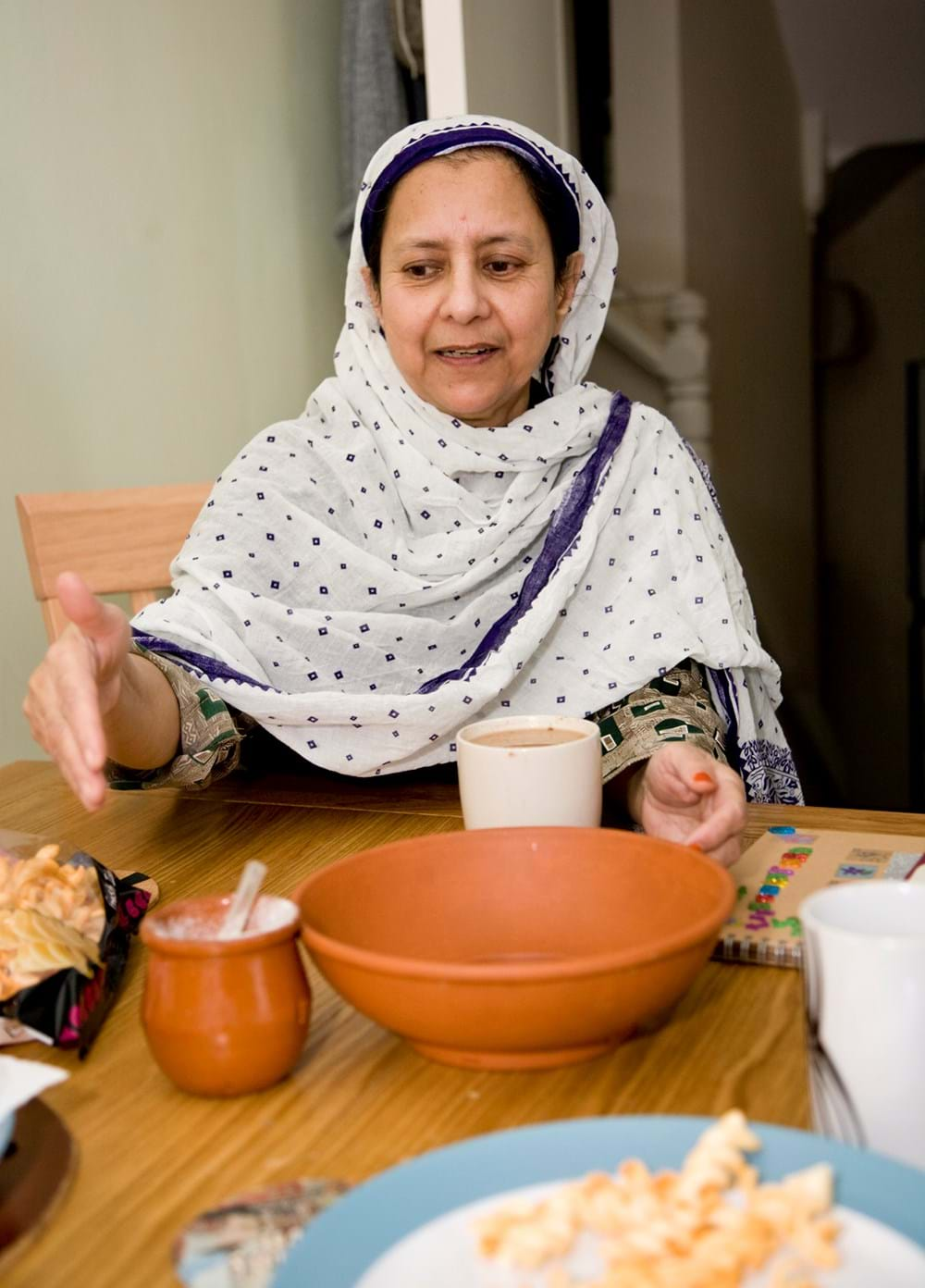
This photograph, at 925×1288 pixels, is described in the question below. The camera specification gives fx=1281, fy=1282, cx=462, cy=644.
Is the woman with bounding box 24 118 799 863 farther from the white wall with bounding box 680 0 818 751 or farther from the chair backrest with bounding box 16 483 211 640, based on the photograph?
the white wall with bounding box 680 0 818 751

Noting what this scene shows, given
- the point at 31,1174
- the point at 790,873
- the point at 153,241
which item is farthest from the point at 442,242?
the point at 153,241

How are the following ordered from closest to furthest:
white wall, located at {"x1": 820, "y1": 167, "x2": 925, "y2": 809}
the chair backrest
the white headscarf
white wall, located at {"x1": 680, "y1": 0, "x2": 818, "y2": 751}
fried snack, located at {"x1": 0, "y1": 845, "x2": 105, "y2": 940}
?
1. fried snack, located at {"x1": 0, "y1": 845, "x2": 105, "y2": 940}
2. the white headscarf
3. the chair backrest
4. white wall, located at {"x1": 680, "y1": 0, "x2": 818, "y2": 751}
5. white wall, located at {"x1": 820, "y1": 167, "x2": 925, "y2": 809}

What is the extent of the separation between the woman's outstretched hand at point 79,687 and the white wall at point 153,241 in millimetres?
1159

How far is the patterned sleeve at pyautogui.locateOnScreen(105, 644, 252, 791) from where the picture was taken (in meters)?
1.12

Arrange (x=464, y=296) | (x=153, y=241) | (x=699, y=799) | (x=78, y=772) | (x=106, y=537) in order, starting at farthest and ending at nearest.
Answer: (x=153, y=241) → (x=106, y=537) → (x=464, y=296) → (x=699, y=799) → (x=78, y=772)

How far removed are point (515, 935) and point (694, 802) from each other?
0.24 meters

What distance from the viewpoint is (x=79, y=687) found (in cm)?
82

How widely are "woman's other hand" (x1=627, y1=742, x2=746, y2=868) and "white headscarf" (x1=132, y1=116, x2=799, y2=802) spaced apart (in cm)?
26

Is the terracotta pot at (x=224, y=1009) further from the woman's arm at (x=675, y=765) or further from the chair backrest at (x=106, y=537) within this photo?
the chair backrest at (x=106, y=537)

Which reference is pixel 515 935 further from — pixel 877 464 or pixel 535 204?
pixel 877 464

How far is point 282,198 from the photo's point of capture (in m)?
2.62

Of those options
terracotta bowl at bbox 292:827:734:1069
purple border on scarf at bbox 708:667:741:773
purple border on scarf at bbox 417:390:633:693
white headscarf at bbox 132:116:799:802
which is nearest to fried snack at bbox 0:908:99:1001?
terracotta bowl at bbox 292:827:734:1069

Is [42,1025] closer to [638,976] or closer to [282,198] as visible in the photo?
[638,976]

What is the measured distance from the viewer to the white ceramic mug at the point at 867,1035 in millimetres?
486
